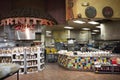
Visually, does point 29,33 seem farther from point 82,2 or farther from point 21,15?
point 82,2

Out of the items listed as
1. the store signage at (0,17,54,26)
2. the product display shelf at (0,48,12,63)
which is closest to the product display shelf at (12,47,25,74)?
the product display shelf at (0,48,12,63)

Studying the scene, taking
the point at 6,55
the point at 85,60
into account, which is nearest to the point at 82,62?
the point at 85,60

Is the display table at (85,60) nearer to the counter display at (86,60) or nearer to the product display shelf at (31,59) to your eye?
the counter display at (86,60)

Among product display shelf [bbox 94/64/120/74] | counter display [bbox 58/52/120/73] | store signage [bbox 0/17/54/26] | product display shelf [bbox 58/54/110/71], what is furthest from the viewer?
product display shelf [bbox 58/54/110/71]

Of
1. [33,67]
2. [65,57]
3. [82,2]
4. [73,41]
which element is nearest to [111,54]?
[65,57]

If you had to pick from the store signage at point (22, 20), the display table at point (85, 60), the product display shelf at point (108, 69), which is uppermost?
the store signage at point (22, 20)

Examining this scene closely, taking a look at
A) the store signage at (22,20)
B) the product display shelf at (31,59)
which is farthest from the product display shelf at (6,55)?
the store signage at (22,20)

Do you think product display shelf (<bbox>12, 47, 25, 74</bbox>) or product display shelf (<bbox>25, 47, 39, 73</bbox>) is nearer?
product display shelf (<bbox>12, 47, 25, 74</bbox>)

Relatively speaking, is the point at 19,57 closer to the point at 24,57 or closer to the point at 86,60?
the point at 24,57

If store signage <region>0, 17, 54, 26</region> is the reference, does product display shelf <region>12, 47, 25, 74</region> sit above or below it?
below

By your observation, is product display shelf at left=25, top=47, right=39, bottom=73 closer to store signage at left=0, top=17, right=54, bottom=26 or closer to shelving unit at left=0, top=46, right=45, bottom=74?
shelving unit at left=0, top=46, right=45, bottom=74

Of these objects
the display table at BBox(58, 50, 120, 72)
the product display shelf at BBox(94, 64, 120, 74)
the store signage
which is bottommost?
the product display shelf at BBox(94, 64, 120, 74)

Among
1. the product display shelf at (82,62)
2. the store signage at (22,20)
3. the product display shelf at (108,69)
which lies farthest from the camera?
the product display shelf at (82,62)

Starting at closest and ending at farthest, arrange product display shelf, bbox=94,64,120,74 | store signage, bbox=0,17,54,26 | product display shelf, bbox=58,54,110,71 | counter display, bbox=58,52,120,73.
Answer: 1. product display shelf, bbox=94,64,120,74
2. store signage, bbox=0,17,54,26
3. counter display, bbox=58,52,120,73
4. product display shelf, bbox=58,54,110,71
